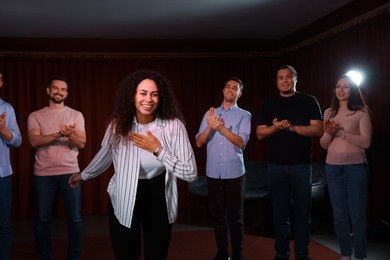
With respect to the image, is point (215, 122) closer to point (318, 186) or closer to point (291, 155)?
point (291, 155)

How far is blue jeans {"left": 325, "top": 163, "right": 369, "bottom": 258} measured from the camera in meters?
3.29

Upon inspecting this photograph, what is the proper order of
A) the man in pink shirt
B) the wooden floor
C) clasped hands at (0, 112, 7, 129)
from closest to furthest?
clasped hands at (0, 112, 7, 129), the man in pink shirt, the wooden floor

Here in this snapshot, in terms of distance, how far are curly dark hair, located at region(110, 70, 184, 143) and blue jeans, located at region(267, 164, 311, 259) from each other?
4.84ft

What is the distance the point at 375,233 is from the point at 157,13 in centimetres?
319

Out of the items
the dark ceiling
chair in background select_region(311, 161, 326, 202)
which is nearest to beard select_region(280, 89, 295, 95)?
the dark ceiling

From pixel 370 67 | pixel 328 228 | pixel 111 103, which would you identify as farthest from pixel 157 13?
pixel 328 228

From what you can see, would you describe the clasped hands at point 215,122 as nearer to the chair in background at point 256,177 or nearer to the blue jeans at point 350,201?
the blue jeans at point 350,201

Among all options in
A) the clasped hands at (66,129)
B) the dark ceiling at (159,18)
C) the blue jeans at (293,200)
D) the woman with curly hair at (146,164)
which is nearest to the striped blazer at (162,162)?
the woman with curly hair at (146,164)

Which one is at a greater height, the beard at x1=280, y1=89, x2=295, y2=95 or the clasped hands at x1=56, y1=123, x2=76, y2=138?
the beard at x1=280, y1=89, x2=295, y2=95

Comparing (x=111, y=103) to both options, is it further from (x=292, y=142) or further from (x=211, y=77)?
(x=292, y=142)

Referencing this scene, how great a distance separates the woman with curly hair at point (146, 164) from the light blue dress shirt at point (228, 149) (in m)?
1.39

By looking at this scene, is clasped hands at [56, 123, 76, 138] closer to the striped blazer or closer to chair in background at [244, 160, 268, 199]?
the striped blazer

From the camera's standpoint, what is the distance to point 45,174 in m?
3.39

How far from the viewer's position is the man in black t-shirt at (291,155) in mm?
3393
